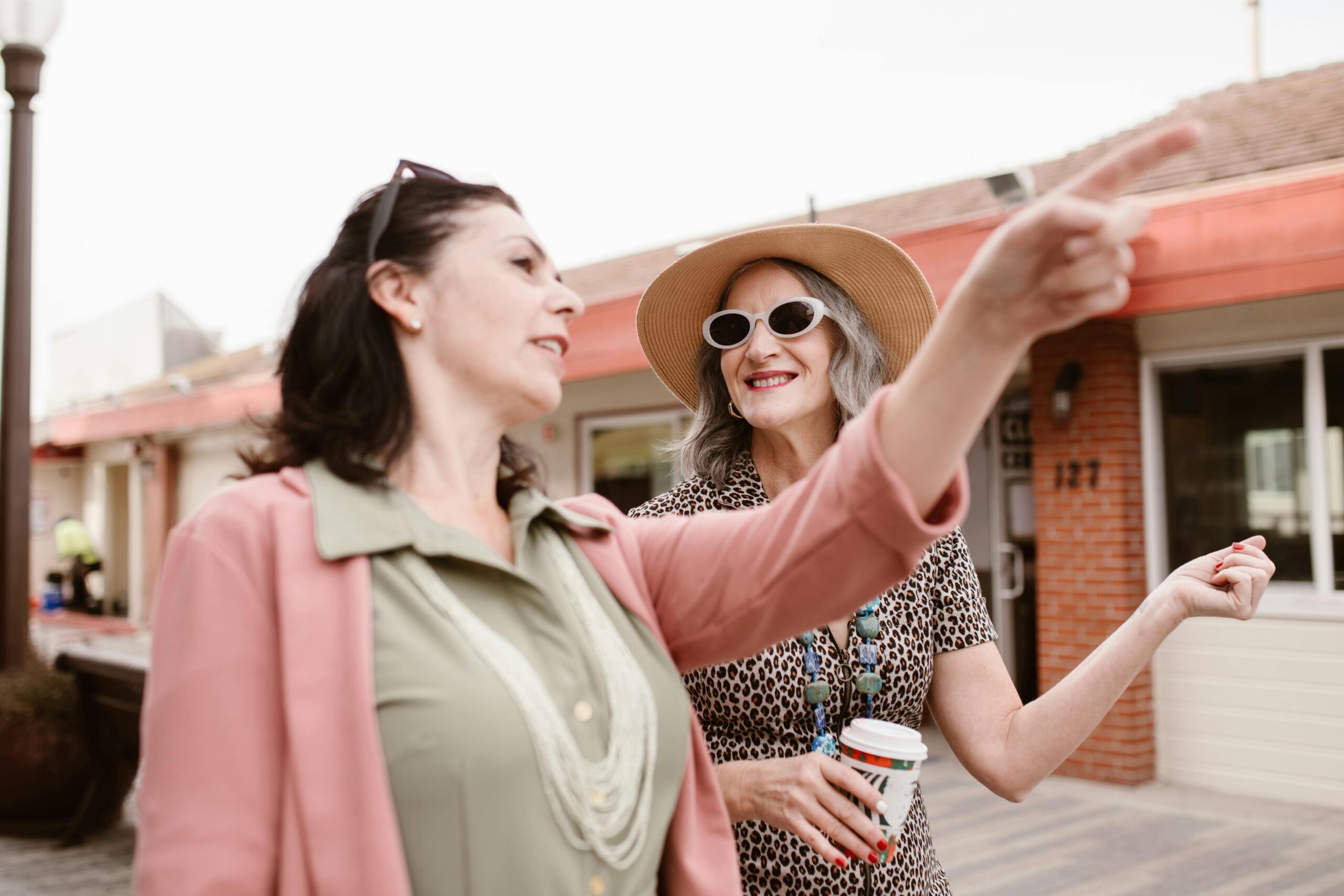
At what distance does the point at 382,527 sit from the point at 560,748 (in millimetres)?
304

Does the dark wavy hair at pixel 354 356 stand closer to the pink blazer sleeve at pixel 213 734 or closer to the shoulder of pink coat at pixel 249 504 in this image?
the shoulder of pink coat at pixel 249 504

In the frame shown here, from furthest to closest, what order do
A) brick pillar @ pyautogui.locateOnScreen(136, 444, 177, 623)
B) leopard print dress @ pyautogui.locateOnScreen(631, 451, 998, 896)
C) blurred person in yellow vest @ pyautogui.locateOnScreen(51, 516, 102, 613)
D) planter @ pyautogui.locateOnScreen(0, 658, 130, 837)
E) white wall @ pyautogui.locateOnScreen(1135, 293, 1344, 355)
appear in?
blurred person in yellow vest @ pyautogui.locateOnScreen(51, 516, 102, 613) → brick pillar @ pyautogui.locateOnScreen(136, 444, 177, 623) → white wall @ pyautogui.locateOnScreen(1135, 293, 1344, 355) → planter @ pyautogui.locateOnScreen(0, 658, 130, 837) → leopard print dress @ pyautogui.locateOnScreen(631, 451, 998, 896)

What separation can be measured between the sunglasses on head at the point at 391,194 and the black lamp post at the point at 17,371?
573 cm

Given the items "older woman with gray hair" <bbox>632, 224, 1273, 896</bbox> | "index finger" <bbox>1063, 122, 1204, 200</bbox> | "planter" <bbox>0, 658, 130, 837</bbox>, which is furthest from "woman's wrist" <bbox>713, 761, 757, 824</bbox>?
"planter" <bbox>0, 658, 130, 837</bbox>

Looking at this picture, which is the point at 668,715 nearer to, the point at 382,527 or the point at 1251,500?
the point at 382,527

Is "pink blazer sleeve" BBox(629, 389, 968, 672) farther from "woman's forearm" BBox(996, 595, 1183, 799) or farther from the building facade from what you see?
the building facade

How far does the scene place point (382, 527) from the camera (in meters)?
1.13

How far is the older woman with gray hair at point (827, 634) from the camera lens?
175 centimetres

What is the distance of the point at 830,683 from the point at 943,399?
0.94 metres

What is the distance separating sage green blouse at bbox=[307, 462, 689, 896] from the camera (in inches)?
41.1

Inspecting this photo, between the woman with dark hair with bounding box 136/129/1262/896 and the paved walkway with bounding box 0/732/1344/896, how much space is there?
14.2 ft

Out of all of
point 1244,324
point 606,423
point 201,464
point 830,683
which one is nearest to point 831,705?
point 830,683

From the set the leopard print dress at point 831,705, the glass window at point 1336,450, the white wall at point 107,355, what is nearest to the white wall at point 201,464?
the white wall at point 107,355

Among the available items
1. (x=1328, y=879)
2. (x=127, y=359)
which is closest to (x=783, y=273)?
(x=1328, y=879)
